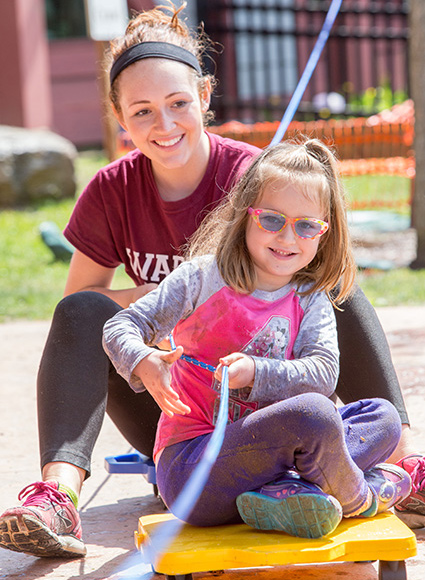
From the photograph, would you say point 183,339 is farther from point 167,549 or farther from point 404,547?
point 404,547

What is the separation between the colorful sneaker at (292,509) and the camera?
5.52ft

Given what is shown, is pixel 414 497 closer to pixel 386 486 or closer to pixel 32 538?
pixel 386 486

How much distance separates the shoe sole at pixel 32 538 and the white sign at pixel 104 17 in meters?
5.02

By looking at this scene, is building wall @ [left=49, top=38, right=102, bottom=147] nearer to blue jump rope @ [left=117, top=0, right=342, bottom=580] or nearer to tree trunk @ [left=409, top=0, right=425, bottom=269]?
tree trunk @ [left=409, top=0, right=425, bottom=269]

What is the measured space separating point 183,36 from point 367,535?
1.41 metres

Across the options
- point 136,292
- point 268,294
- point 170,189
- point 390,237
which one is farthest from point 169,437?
point 390,237

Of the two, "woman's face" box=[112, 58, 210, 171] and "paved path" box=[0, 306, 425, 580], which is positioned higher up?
"woman's face" box=[112, 58, 210, 171]

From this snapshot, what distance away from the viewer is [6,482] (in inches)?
103

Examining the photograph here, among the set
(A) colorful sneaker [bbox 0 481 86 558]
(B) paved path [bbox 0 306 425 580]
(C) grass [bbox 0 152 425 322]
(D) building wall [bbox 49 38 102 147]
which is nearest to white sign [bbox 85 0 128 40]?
(C) grass [bbox 0 152 425 322]

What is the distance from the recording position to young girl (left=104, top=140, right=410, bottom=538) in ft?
5.69

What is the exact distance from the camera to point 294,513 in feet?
5.56

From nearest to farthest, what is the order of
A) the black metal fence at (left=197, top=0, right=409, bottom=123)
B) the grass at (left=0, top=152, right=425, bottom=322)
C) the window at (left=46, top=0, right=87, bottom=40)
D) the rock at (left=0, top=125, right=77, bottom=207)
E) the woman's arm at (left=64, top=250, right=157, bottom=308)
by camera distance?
the woman's arm at (left=64, top=250, right=157, bottom=308), the grass at (left=0, top=152, right=425, bottom=322), the black metal fence at (left=197, top=0, right=409, bottom=123), the rock at (left=0, top=125, right=77, bottom=207), the window at (left=46, top=0, right=87, bottom=40)

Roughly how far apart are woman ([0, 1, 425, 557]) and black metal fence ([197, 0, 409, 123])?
339cm

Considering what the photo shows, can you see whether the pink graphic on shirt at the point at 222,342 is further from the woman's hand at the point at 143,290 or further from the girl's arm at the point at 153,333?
the woman's hand at the point at 143,290
